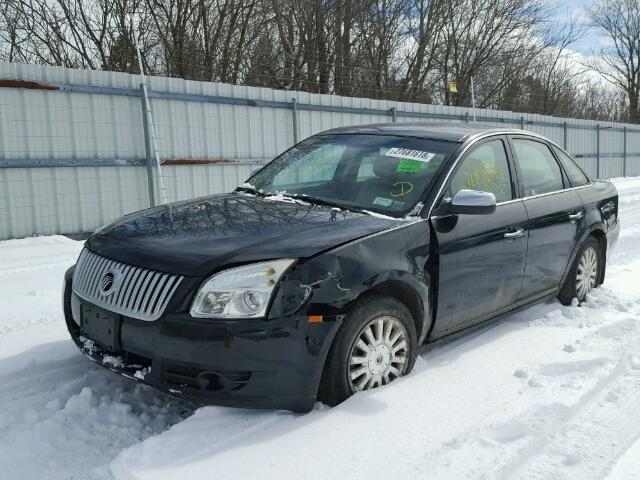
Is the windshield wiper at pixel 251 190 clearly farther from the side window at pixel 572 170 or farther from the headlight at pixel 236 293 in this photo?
the side window at pixel 572 170

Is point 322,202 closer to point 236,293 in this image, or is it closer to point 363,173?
point 363,173

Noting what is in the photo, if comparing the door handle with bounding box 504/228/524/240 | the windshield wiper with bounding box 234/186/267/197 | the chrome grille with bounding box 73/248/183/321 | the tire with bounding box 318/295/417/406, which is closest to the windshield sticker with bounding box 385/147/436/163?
the door handle with bounding box 504/228/524/240

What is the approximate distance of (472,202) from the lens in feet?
11.4

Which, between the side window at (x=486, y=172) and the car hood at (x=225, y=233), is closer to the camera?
the car hood at (x=225, y=233)

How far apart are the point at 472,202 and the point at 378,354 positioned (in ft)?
3.50

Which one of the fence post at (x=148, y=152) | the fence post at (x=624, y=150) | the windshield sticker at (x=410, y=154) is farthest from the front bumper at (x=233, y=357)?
the fence post at (x=624, y=150)

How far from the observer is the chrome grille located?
275cm

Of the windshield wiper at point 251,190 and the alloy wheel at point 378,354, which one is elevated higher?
the windshield wiper at point 251,190

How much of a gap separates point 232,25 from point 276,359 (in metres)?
18.1

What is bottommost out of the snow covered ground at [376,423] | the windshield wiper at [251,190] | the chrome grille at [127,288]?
the snow covered ground at [376,423]

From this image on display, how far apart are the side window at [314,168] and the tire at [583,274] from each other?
7.47 ft

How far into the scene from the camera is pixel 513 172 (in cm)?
432

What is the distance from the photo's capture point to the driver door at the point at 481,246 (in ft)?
11.7

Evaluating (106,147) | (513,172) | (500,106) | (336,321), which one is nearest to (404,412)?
(336,321)
